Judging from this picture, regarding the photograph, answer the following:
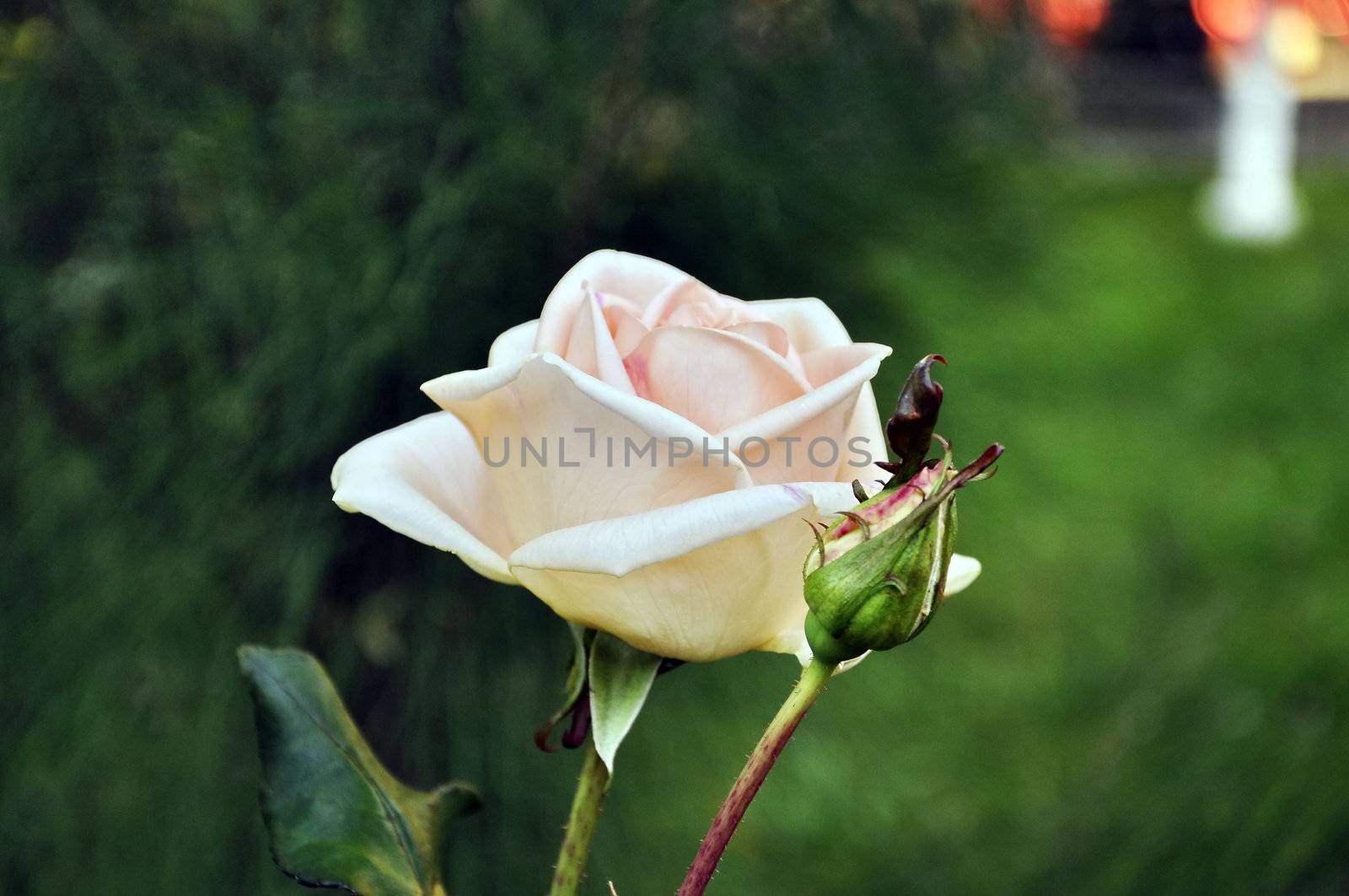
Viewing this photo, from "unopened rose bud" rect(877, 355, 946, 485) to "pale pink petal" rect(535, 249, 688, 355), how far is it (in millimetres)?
86

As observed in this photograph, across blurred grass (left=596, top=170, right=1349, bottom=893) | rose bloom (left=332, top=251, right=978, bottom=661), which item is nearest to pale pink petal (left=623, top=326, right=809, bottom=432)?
rose bloom (left=332, top=251, right=978, bottom=661)

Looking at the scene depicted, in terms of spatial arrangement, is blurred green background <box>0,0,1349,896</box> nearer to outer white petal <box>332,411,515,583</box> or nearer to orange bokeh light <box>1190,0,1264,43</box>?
outer white petal <box>332,411,515,583</box>

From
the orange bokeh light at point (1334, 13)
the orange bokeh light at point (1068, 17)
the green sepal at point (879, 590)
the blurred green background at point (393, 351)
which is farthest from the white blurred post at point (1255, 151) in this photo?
the green sepal at point (879, 590)

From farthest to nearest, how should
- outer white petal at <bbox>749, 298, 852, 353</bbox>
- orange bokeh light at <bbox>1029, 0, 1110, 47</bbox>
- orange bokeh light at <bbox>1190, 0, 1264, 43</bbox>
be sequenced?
orange bokeh light at <bbox>1190, 0, 1264, 43</bbox> < orange bokeh light at <bbox>1029, 0, 1110, 47</bbox> < outer white petal at <bbox>749, 298, 852, 353</bbox>

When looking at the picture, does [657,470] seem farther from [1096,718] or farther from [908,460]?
[1096,718]

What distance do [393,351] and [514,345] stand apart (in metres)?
0.44

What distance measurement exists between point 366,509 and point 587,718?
6cm

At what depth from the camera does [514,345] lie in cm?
30

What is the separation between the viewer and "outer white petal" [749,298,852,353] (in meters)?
0.31

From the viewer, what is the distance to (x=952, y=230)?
0.89 m

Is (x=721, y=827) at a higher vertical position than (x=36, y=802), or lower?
higher

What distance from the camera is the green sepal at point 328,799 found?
26cm

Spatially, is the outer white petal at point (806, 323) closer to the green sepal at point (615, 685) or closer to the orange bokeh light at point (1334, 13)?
the green sepal at point (615, 685)

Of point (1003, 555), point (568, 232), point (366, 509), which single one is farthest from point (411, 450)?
point (1003, 555)
